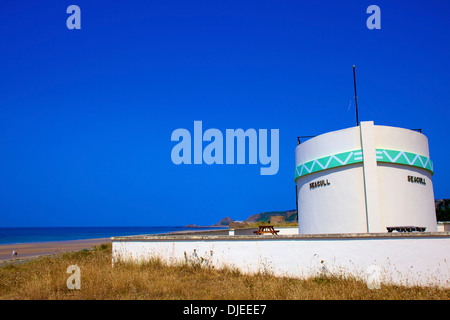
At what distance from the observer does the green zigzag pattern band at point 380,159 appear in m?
12.8

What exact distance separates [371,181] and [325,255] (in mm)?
4418

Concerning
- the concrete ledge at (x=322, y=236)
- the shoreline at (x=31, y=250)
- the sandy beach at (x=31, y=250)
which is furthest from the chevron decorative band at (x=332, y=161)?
the sandy beach at (x=31, y=250)

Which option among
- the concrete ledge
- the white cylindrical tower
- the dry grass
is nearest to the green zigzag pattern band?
the white cylindrical tower

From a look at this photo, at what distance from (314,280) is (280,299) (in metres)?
2.42

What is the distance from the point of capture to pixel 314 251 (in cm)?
991

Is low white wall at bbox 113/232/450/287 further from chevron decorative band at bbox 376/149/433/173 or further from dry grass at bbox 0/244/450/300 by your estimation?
chevron decorative band at bbox 376/149/433/173

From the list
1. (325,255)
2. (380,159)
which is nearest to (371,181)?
(380,159)

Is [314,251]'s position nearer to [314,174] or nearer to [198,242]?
[198,242]

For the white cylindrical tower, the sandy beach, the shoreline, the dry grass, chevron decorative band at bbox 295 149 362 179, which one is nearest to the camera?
the dry grass

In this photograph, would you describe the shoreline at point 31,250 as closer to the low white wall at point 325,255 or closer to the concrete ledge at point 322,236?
the concrete ledge at point 322,236

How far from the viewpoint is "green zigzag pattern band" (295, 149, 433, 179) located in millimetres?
12805

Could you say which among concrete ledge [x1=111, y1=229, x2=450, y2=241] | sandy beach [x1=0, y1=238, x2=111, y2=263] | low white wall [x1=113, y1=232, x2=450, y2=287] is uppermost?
concrete ledge [x1=111, y1=229, x2=450, y2=241]

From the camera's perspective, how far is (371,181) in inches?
493
